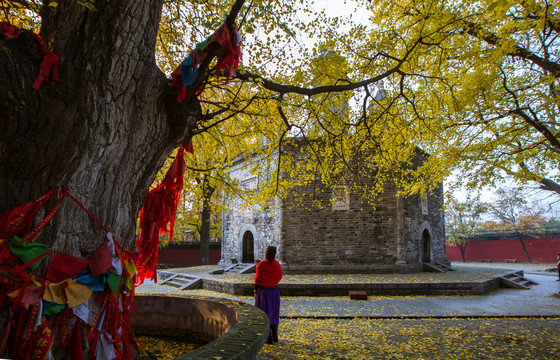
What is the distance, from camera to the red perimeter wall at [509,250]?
27181 mm

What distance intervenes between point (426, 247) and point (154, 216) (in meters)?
17.2

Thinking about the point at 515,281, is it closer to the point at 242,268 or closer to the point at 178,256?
the point at 242,268

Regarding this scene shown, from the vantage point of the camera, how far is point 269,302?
5.33 metres

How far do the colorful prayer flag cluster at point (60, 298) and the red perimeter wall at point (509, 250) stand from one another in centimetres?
3294

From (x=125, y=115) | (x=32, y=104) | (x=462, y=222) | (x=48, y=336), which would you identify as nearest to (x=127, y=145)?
(x=125, y=115)

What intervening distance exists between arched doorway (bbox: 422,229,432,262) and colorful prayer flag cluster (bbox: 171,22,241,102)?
17182 millimetres

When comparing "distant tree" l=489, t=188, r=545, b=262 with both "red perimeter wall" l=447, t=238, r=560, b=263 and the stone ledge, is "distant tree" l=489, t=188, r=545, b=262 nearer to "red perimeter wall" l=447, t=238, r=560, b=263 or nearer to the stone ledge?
"red perimeter wall" l=447, t=238, r=560, b=263

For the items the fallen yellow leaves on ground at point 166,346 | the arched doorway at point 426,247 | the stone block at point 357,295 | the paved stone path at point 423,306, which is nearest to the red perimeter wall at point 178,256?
the paved stone path at point 423,306

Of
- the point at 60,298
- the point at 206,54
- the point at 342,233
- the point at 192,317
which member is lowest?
Answer: the point at 192,317

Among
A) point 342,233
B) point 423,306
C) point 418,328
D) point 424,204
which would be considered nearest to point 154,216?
point 418,328

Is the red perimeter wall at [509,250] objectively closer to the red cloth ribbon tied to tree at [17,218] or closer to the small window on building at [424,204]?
the small window on building at [424,204]

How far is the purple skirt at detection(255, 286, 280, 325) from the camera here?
17.4 ft

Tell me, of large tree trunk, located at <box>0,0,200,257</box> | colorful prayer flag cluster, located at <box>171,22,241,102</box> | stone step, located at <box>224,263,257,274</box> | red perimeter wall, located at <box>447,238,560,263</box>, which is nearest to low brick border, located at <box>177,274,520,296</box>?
stone step, located at <box>224,263,257,274</box>

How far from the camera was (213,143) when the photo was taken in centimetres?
785
